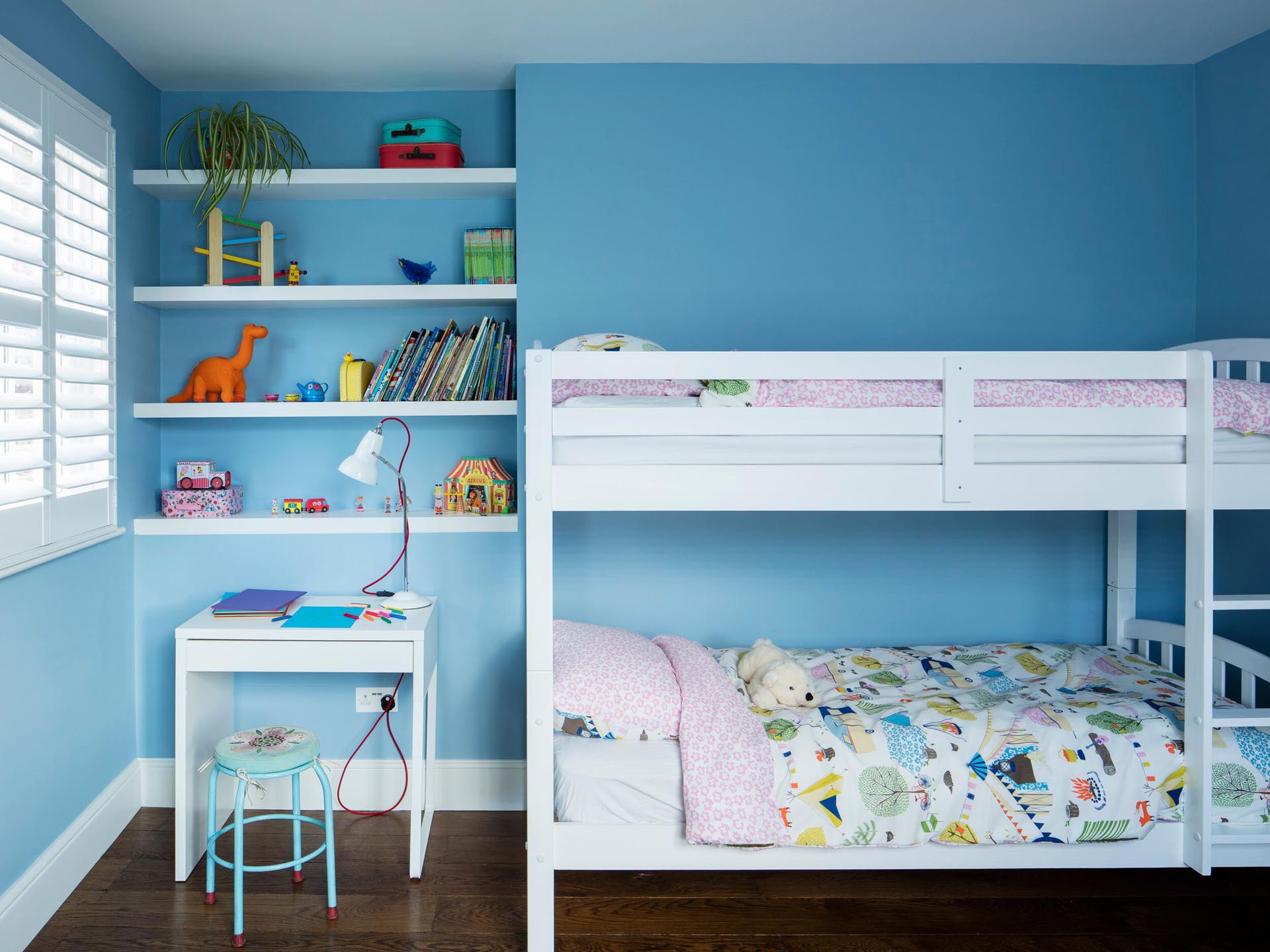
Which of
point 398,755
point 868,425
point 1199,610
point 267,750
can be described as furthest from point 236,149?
point 1199,610

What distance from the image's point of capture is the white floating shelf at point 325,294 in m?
2.56

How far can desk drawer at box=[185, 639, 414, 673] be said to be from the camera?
2314 mm

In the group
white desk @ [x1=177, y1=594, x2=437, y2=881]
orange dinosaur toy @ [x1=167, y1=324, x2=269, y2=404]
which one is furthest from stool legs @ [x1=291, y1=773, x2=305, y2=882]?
orange dinosaur toy @ [x1=167, y1=324, x2=269, y2=404]

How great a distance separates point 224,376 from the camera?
2650mm

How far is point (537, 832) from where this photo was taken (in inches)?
71.6

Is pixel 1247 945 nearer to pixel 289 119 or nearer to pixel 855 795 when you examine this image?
pixel 855 795

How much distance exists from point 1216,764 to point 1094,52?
2.08 m

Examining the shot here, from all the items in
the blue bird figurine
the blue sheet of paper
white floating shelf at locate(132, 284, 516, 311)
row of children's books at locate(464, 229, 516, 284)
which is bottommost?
the blue sheet of paper

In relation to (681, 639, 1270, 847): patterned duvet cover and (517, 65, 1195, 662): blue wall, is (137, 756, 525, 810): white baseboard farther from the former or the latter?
(681, 639, 1270, 847): patterned duvet cover

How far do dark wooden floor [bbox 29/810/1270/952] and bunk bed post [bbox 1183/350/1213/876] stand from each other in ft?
1.13

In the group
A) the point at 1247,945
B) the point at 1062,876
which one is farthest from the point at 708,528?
the point at 1247,945

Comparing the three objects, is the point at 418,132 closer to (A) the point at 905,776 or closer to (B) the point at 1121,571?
(A) the point at 905,776

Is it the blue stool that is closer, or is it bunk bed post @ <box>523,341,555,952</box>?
bunk bed post @ <box>523,341,555,952</box>

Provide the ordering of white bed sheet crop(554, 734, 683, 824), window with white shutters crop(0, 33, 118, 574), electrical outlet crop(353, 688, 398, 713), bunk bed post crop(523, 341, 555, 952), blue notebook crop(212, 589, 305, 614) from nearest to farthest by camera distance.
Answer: bunk bed post crop(523, 341, 555, 952), white bed sheet crop(554, 734, 683, 824), window with white shutters crop(0, 33, 118, 574), blue notebook crop(212, 589, 305, 614), electrical outlet crop(353, 688, 398, 713)
